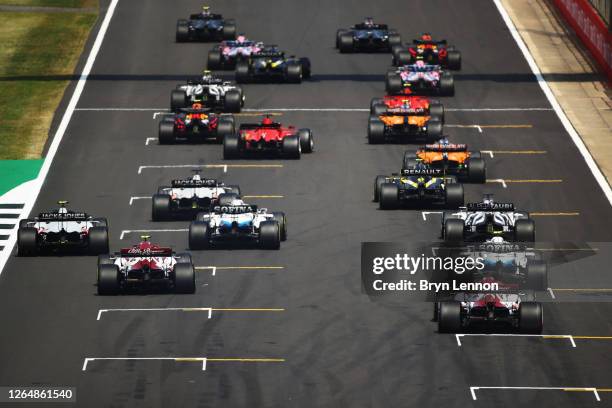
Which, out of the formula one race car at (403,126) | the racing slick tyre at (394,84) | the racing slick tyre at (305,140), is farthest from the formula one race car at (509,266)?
the racing slick tyre at (394,84)

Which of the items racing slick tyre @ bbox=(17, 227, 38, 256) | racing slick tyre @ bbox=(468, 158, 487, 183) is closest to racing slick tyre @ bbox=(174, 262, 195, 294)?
racing slick tyre @ bbox=(17, 227, 38, 256)

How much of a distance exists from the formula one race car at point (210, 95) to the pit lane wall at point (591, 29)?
70.0 feet

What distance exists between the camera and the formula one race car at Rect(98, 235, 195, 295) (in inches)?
2469

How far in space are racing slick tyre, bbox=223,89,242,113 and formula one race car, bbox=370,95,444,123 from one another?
6627mm

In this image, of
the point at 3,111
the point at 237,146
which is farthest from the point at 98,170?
the point at 3,111

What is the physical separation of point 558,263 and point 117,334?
17345 mm

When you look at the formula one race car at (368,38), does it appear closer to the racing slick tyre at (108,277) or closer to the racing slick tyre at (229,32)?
the racing slick tyre at (229,32)

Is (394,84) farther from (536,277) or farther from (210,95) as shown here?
(536,277)

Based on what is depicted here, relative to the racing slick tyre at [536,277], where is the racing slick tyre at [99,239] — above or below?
below

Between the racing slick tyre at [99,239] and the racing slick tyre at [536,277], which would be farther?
the racing slick tyre at [99,239]

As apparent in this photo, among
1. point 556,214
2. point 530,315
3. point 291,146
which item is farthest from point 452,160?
point 530,315

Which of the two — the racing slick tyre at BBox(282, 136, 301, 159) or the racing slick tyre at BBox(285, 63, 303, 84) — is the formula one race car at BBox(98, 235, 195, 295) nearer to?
the racing slick tyre at BBox(282, 136, 301, 159)

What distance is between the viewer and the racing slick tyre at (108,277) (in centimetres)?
6281

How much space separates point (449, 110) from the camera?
304ft
